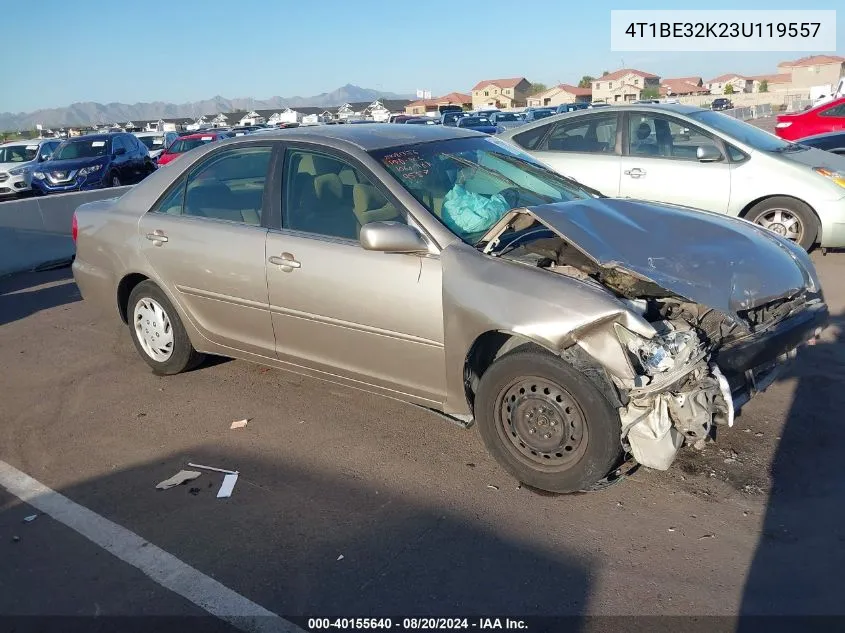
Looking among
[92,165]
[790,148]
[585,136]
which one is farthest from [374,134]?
[92,165]

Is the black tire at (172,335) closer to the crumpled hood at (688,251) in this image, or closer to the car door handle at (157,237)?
the car door handle at (157,237)

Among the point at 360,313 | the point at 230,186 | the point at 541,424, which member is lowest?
the point at 541,424

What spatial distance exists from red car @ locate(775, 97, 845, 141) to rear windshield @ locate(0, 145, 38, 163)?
19775 millimetres

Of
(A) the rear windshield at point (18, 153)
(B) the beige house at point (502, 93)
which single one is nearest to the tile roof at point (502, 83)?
(B) the beige house at point (502, 93)

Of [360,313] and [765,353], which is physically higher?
[360,313]

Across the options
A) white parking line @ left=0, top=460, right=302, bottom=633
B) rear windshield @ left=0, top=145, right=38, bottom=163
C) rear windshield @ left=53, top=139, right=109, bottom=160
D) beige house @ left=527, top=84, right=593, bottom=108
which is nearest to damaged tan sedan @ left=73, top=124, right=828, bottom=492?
white parking line @ left=0, top=460, right=302, bottom=633

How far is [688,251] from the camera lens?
12.1 ft

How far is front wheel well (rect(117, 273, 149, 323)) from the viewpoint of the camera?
5.31m

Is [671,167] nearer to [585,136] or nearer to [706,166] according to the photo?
[706,166]

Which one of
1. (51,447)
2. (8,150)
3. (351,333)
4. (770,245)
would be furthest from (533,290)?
(8,150)

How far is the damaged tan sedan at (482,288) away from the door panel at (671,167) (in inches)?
130

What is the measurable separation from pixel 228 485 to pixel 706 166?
5.88 metres

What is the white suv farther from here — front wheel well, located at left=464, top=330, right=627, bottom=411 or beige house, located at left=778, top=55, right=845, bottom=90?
beige house, located at left=778, top=55, right=845, bottom=90

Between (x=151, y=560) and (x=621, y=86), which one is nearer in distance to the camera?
(x=151, y=560)
